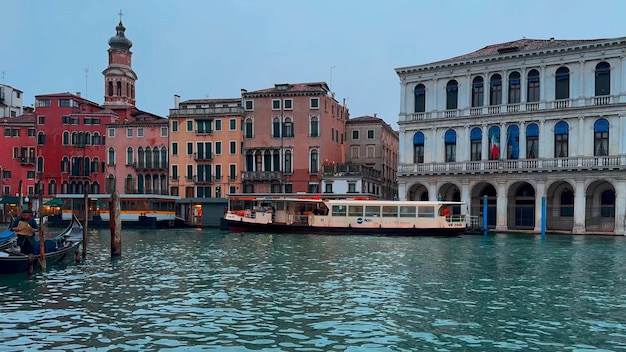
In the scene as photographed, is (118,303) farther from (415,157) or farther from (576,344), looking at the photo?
(415,157)

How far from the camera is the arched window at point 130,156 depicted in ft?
197

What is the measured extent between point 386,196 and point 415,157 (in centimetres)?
1581

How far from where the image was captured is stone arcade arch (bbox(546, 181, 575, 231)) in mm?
42812

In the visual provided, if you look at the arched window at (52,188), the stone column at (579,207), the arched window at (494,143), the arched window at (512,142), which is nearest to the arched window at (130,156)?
the arched window at (52,188)

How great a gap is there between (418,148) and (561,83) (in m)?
10.9

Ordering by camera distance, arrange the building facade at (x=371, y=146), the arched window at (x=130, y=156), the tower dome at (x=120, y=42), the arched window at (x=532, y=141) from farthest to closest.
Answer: the tower dome at (x=120, y=42) < the building facade at (x=371, y=146) < the arched window at (x=130, y=156) < the arched window at (x=532, y=141)

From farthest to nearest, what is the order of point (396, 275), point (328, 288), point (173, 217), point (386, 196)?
point (386, 196), point (173, 217), point (396, 275), point (328, 288)

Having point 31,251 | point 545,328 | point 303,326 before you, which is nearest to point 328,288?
point 303,326

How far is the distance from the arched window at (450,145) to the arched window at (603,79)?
391 inches

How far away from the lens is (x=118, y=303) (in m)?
15.2

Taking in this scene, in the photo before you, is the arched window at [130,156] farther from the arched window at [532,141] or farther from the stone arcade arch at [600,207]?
the stone arcade arch at [600,207]

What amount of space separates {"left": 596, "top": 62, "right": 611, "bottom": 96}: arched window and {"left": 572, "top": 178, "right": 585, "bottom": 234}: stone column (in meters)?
5.79

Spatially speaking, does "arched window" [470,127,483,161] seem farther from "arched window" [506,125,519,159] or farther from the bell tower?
the bell tower

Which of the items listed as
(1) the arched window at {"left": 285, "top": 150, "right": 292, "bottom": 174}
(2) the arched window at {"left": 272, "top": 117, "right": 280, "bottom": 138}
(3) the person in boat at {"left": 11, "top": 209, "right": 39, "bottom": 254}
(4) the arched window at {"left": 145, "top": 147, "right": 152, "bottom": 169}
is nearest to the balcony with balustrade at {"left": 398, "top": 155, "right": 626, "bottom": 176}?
(1) the arched window at {"left": 285, "top": 150, "right": 292, "bottom": 174}
